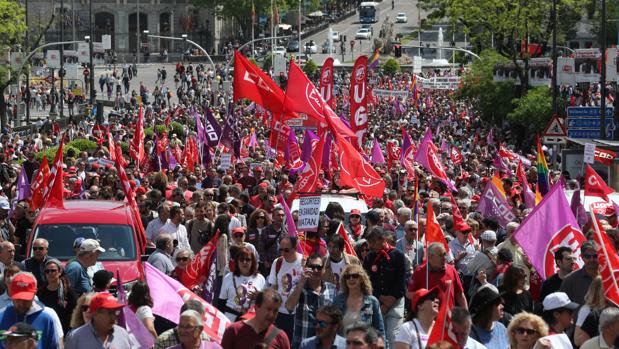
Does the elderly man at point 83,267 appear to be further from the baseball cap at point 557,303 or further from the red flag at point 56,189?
the baseball cap at point 557,303

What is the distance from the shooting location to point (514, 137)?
53062 mm

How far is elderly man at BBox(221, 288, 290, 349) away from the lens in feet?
32.6

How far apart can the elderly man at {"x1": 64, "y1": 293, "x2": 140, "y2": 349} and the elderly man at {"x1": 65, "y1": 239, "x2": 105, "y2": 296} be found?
122 inches

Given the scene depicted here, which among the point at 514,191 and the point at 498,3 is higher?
the point at 498,3

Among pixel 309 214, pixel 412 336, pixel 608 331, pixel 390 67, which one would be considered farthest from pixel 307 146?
pixel 390 67

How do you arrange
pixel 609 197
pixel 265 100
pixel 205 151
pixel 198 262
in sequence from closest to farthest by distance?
pixel 198 262, pixel 609 197, pixel 265 100, pixel 205 151

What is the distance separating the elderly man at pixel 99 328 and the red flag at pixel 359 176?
10881mm

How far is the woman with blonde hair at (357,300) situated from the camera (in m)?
11.3

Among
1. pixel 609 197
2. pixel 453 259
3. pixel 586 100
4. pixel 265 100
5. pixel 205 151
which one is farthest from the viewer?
pixel 586 100

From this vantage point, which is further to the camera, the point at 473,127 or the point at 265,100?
the point at 473,127

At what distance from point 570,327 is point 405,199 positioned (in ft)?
33.9

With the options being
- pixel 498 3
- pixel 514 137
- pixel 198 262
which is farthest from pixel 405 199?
pixel 498 3

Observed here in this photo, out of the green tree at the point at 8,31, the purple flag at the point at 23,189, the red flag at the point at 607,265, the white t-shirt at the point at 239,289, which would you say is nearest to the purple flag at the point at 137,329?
the white t-shirt at the point at 239,289

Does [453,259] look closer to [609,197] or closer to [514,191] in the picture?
[609,197]
